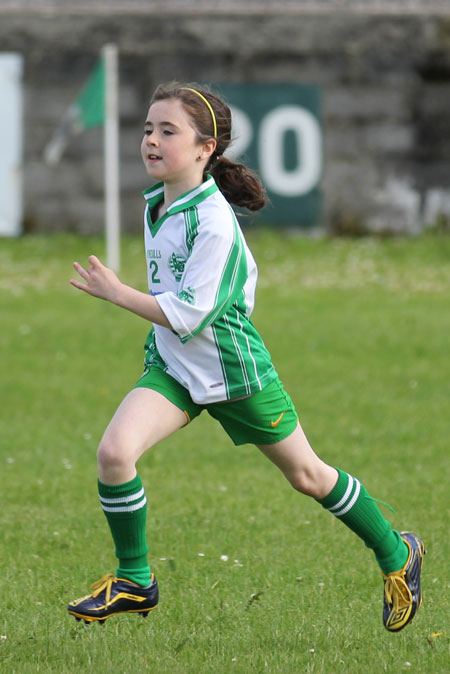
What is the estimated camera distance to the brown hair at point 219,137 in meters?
4.44

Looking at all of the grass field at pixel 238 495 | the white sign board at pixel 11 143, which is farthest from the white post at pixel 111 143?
the white sign board at pixel 11 143

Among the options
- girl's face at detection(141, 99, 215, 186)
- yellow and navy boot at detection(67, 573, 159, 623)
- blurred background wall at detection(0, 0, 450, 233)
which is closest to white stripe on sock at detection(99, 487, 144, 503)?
yellow and navy boot at detection(67, 573, 159, 623)

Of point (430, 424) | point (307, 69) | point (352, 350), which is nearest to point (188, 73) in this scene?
point (307, 69)

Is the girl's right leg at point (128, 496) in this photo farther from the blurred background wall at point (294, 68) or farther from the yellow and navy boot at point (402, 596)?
the blurred background wall at point (294, 68)

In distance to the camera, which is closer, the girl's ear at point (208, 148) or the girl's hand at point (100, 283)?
the girl's hand at point (100, 283)

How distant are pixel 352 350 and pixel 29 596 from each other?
6949 mm

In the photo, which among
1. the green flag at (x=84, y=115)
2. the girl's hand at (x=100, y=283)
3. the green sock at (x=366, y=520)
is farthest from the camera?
the green flag at (x=84, y=115)

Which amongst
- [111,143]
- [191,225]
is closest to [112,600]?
[191,225]

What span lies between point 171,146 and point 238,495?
9.98 ft

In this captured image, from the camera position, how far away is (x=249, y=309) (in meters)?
4.50

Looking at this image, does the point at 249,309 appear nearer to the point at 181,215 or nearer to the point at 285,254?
the point at 181,215

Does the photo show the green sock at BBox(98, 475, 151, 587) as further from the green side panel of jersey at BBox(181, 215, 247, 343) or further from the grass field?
A: the green side panel of jersey at BBox(181, 215, 247, 343)

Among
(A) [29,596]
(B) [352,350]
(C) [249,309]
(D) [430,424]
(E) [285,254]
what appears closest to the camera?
(C) [249,309]

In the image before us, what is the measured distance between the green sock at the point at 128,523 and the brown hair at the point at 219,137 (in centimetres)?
123
